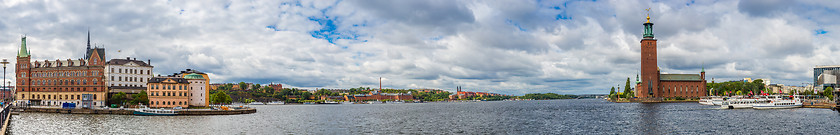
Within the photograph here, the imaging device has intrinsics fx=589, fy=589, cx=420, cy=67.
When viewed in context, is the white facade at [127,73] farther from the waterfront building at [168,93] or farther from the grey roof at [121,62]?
the waterfront building at [168,93]

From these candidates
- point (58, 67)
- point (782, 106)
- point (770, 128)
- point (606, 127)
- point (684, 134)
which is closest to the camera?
point (684, 134)

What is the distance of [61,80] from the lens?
14425 centimetres

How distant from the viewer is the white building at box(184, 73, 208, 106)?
424ft

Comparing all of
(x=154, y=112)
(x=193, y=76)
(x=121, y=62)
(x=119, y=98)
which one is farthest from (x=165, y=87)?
(x=121, y=62)

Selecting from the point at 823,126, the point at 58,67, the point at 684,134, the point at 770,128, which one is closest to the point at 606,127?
the point at 684,134

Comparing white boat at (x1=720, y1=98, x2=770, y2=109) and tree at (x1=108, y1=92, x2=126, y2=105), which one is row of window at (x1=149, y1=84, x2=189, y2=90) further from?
white boat at (x1=720, y1=98, x2=770, y2=109)

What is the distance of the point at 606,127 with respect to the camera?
76.8 meters

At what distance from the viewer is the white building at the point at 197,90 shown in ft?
424

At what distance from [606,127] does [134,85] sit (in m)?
122

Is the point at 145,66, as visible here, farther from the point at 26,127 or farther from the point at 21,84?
the point at 26,127

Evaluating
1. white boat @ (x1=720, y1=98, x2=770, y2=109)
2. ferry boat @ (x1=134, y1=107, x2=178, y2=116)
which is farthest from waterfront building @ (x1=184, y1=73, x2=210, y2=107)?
white boat @ (x1=720, y1=98, x2=770, y2=109)

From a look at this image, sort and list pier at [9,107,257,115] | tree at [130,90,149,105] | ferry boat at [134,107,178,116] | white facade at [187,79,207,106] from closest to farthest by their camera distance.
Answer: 1. ferry boat at [134,107,178,116]
2. pier at [9,107,257,115]
3. white facade at [187,79,207,106]
4. tree at [130,90,149,105]

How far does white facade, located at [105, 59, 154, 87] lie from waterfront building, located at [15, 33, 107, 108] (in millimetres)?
2831

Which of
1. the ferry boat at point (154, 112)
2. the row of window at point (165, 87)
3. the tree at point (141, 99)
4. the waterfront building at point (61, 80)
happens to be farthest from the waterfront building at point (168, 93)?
the waterfront building at point (61, 80)
